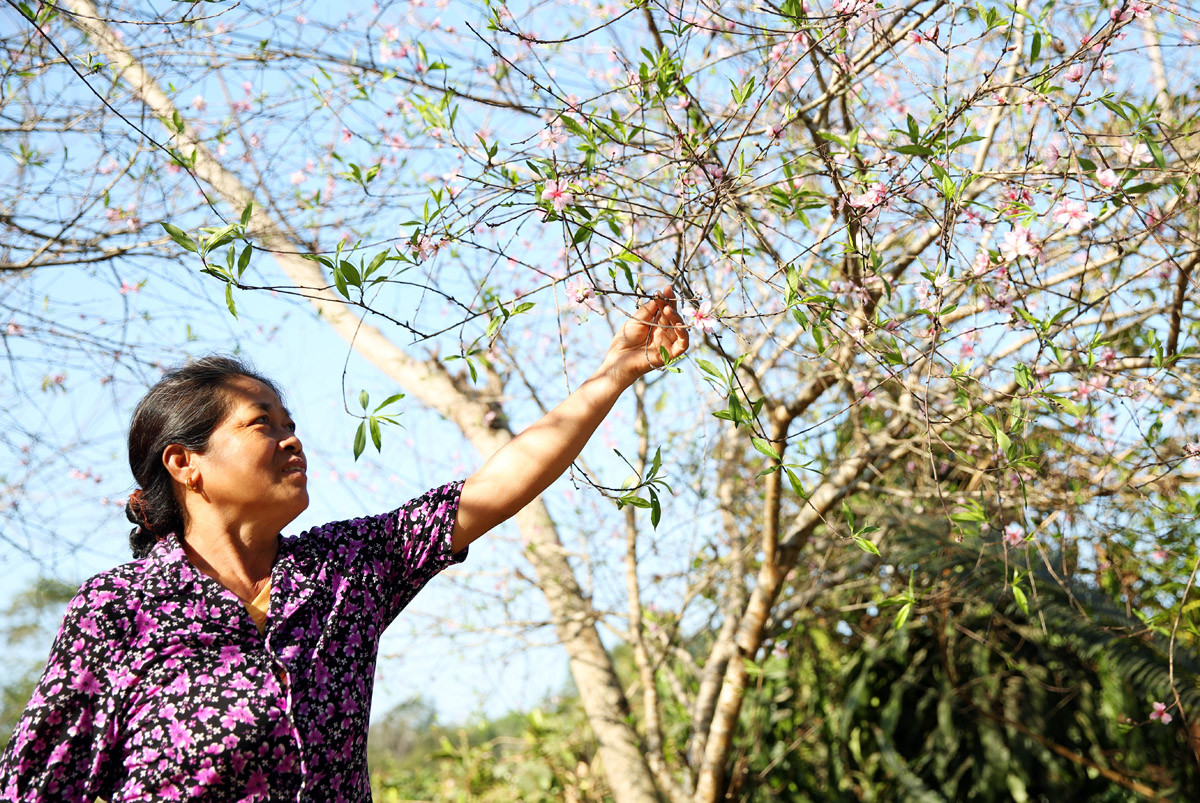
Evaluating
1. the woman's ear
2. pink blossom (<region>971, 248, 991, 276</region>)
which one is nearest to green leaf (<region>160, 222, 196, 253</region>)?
the woman's ear

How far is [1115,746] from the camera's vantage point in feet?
14.1

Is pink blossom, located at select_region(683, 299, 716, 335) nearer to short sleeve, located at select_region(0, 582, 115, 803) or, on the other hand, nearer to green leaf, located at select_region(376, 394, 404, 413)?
green leaf, located at select_region(376, 394, 404, 413)

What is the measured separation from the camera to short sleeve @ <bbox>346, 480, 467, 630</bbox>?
167 centimetres

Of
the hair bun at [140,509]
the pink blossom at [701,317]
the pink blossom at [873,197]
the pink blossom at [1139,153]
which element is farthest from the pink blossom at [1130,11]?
the hair bun at [140,509]

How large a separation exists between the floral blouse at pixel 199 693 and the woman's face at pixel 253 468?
0.10 metres

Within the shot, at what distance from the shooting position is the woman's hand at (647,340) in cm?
166

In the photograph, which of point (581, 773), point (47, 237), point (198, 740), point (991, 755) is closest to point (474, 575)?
point (581, 773)

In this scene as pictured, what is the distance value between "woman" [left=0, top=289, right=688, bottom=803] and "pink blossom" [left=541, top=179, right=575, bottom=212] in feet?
0.75

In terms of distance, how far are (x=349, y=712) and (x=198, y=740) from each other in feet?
0.72

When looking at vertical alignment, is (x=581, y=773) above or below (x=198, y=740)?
above

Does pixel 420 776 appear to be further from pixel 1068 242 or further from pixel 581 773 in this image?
pixel 1068 242

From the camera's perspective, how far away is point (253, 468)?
1.63m

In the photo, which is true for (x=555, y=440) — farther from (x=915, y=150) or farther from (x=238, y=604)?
(x=915, y=150)

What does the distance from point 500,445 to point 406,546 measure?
2187 mm
